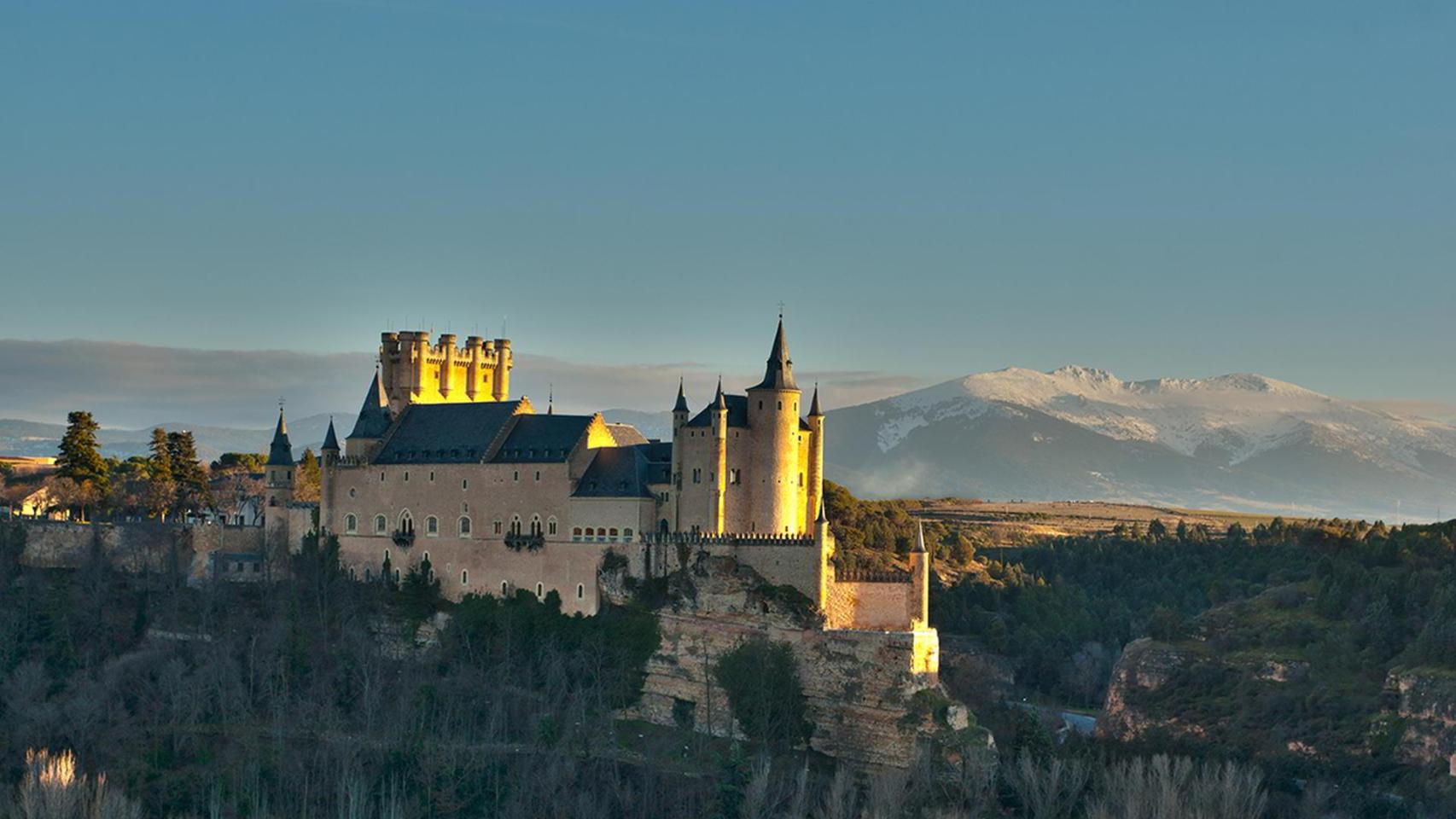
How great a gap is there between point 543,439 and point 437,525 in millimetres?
6385

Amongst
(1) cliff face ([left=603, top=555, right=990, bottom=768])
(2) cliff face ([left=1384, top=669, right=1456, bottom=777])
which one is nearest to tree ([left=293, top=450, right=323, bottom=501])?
(1) cliff face ([left=603, top=555, right=990, bottom=768])

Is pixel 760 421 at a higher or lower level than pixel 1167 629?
higher

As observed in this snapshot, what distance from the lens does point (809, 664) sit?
7762 cm

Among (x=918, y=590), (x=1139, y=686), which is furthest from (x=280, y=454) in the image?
(x=1139, y=686)

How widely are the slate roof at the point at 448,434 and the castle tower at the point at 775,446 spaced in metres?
13.0

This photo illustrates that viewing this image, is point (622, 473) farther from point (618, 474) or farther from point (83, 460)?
point (83, 460)

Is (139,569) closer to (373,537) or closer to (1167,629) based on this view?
(373,537)

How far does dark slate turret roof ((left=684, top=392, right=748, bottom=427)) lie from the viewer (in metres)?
80.1

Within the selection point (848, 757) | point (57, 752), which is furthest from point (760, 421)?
point (57, 752)

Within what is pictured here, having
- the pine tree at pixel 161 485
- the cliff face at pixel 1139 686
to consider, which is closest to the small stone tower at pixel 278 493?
the pine tree at pixel 161 485

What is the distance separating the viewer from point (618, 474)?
83.1 meters

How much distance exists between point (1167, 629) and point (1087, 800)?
3030 cm

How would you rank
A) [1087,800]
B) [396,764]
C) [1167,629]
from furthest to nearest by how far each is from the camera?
[1167,629]
[396,764]
[1087,800]

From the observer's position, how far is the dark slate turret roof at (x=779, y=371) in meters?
80.5
